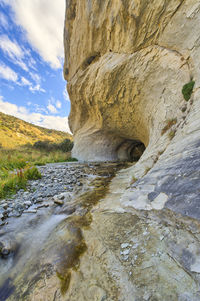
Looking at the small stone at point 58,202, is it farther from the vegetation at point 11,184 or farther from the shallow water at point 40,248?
the vegetation at point 11,184

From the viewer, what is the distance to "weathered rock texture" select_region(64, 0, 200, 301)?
1243 millimetres

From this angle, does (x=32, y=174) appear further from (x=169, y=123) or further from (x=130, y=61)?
(x=130, y=61)

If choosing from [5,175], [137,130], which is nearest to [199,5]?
[137,130]

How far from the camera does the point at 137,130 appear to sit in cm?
1155

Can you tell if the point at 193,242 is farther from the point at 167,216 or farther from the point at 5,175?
the point at 5,175

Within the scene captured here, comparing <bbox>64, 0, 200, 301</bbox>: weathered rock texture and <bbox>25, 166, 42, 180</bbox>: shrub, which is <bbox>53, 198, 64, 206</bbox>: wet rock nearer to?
<bbox>64, 0, 200, 301</bbox>: weathered rock texture

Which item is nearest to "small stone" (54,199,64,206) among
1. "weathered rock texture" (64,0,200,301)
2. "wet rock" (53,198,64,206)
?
"wet rock" (53,198,64,206)

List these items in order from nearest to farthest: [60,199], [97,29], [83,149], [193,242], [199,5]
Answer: [193,242]
[60,199]
[199,5]
[97,29]
[83,149]

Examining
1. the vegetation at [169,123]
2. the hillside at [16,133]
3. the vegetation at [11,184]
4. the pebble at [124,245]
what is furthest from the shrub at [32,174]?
the hillside at [16,133]

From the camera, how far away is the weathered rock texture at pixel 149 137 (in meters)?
1.24

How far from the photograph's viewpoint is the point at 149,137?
26.4ft

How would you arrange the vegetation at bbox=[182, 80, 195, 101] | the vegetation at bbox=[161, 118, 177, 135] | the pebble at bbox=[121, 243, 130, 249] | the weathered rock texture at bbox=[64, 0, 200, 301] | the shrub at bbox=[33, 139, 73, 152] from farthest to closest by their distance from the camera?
1. the shrub at bbox=[33, 139, 73, 152]
2. the vegetation at bbox=[161, 118, 177, 135]
3. the vegetation at bbox=[182, 80, 195, 101]
4. the pebble at bbox=[121, 243, 130, 249]
5. the weathered rock texture at bbox=[64, 0, 200, 301]

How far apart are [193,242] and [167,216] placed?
0.47 m

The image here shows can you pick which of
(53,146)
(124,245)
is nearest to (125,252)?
(124,245)
